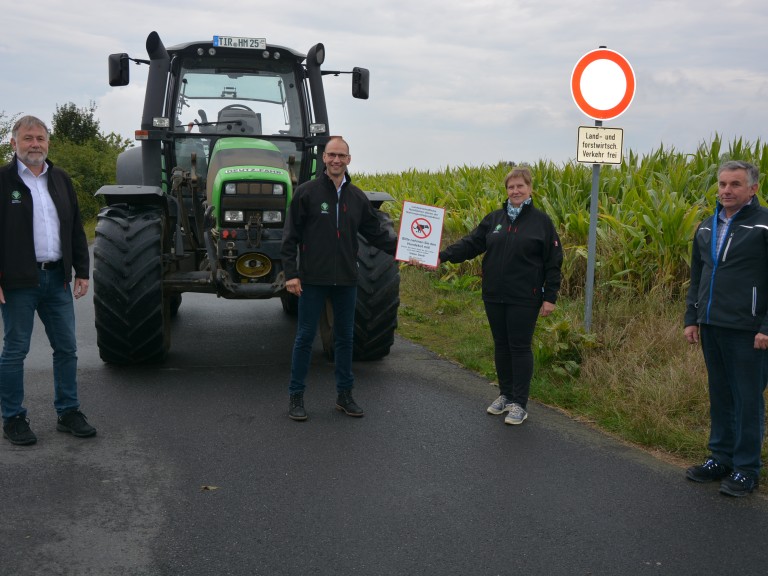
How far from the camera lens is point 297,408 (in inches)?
243

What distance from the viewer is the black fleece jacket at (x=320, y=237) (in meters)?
6.09

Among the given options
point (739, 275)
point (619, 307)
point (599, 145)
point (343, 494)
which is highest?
point (599, 145)

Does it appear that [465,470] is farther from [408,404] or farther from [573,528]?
[408,404]

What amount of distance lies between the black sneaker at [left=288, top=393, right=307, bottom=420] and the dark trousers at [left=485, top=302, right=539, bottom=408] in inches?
57.2

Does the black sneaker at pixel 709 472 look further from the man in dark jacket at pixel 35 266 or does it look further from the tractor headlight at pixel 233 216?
the tractor headlight at pixel 233 216

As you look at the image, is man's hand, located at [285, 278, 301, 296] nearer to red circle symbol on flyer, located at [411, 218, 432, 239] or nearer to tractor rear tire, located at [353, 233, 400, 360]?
red circle symbol on flyer, located at [411, 218, 432, 239]

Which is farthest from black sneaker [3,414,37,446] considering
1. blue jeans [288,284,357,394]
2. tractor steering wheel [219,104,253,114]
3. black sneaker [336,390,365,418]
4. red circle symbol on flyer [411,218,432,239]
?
tractor steering wheel [219,104,253,114]

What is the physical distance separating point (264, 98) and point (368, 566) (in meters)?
5.58

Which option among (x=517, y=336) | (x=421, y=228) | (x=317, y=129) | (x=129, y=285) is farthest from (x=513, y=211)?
(x=129, y=285)

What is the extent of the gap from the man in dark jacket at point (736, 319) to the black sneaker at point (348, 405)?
7.35 ft

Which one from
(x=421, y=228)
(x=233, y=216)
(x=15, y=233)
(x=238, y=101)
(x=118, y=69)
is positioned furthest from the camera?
(x=238, y=101)

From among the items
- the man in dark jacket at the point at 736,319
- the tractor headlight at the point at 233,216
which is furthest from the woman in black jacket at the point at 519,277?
the tractor headlight at the point at 233,216

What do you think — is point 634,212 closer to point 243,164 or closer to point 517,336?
point 517,336

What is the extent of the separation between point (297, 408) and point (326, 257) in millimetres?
1058
